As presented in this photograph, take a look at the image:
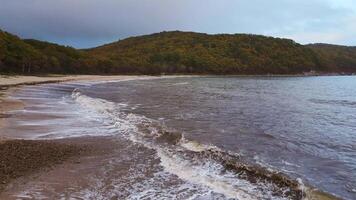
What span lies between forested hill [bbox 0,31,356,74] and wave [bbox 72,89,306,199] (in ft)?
193

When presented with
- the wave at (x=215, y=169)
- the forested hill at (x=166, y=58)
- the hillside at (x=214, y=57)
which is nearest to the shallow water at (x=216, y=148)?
the wave at (x=215, y=169)

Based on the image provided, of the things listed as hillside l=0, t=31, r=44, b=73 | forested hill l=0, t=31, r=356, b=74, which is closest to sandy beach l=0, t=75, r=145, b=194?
hillside l=0, t=31, r=44, b=73

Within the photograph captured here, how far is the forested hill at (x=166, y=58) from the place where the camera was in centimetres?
7656

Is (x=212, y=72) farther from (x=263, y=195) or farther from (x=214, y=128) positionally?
(x=263, y=195)

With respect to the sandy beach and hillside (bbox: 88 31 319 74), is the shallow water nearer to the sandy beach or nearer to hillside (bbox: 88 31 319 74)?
the sandy beach

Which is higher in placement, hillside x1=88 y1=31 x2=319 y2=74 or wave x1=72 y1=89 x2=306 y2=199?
hillside x1=88 y1=31 x2=319 y2=74

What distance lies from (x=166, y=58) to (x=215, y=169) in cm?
14003

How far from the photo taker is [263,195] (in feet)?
29.3

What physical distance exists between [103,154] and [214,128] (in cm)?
780

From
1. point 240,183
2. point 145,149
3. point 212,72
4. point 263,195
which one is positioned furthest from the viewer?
point 212,72

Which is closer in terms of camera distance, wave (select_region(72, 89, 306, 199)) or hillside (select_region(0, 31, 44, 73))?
wave (select_region(72, 89, 306, 199))

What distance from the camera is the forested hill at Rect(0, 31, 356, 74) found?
76.6m

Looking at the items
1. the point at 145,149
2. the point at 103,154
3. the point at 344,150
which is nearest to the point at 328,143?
the point at 344,150

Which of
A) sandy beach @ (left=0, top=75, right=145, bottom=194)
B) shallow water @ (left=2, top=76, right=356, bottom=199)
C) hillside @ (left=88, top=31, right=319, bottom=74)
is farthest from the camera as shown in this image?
hillside @ (left=88, top=31, right=319, bottom=74)
